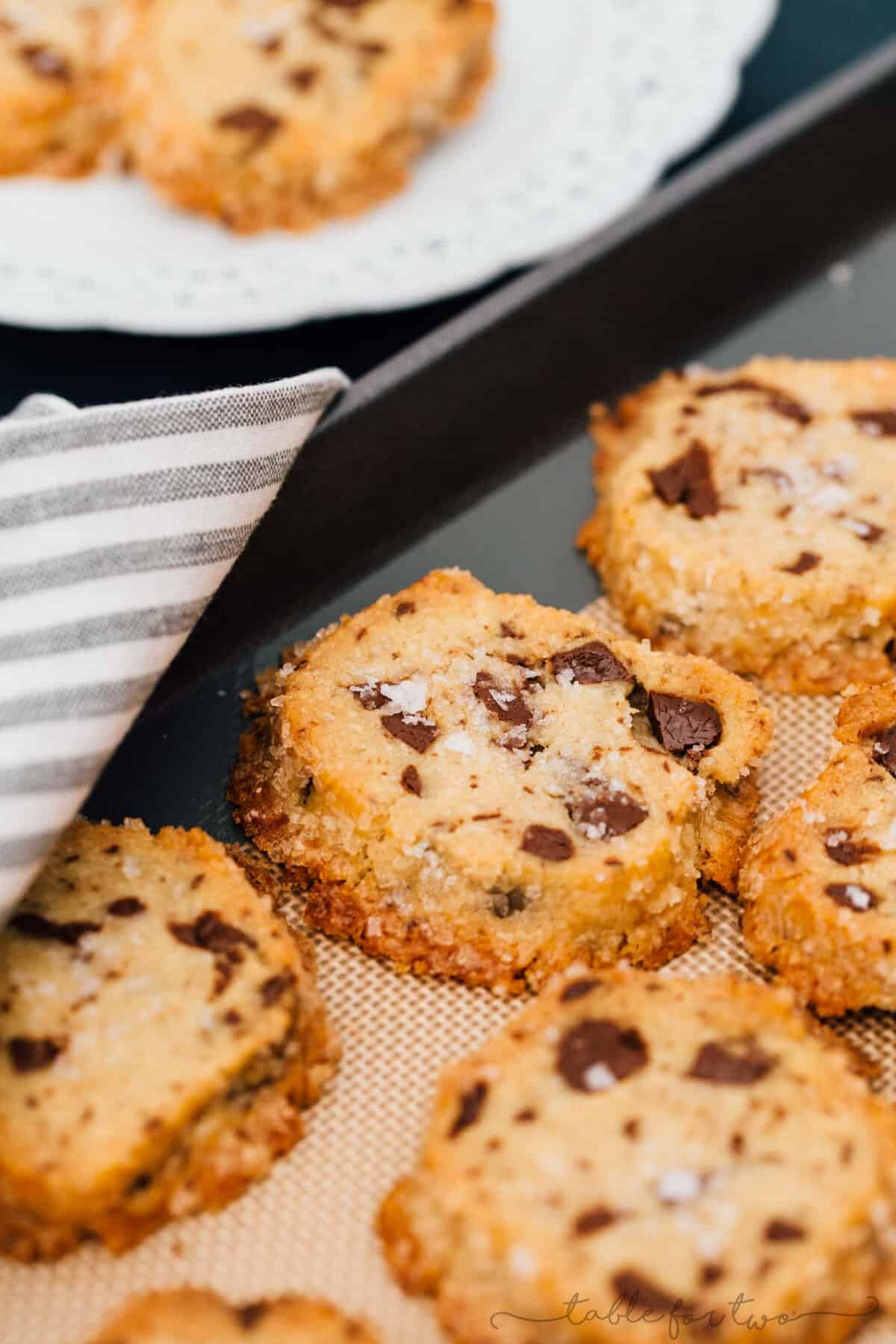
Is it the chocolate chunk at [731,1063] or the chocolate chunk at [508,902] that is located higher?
Result: the chocolate chunk at [731,1063]

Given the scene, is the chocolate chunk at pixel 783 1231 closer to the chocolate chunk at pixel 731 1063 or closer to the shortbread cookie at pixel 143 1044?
the chocolate chunk at pixel 731 1063

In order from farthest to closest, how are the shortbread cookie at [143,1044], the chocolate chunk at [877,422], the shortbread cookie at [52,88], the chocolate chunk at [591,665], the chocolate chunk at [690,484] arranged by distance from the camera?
the shortbread cookie at [52,88]
the chocolate chunk at [877,422]
the chocolate chunk at [690,484]
the chocolate chunk at [591,665]
the shortbread cookie at [143,1044]

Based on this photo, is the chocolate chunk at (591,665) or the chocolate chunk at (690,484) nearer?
the chocolate chunk at (591,665)

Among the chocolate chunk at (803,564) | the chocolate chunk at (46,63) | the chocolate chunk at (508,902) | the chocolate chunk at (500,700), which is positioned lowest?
the chocolate chunk at (508,902)

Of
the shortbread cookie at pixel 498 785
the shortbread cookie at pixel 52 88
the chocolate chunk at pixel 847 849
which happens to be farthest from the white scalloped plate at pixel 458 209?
the chocolate chunk at pixel 847 849

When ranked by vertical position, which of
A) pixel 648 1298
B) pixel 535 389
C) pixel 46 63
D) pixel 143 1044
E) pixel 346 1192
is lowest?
pixel 346 1192

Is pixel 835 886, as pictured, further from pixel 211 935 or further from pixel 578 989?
pixel 211 935

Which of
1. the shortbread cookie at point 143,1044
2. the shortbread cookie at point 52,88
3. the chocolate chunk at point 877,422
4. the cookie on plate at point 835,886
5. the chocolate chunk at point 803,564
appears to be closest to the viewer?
the shortbread cookie at point 143,1044

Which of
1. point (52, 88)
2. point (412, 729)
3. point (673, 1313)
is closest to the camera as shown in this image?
point (673, 1313)

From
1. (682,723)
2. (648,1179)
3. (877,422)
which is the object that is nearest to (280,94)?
(877,422)
